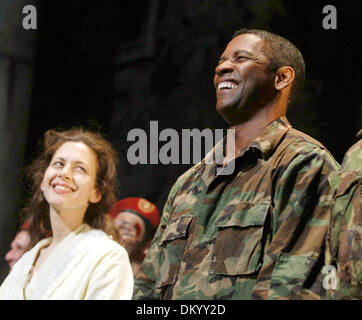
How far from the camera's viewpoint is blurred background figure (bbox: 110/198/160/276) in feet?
10.9

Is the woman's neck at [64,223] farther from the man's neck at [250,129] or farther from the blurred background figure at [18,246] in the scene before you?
the man's neck at [250,129]

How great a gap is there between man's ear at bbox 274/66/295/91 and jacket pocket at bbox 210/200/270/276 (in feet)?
1.80

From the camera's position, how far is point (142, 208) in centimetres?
335

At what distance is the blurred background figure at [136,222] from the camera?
131 inches

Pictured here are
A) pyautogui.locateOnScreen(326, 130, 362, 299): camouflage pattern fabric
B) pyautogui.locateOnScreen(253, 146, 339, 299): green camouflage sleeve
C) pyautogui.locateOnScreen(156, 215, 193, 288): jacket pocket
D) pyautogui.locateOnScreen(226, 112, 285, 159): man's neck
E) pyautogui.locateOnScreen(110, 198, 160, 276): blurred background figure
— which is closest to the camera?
pyautogui.locateOnScreen(326, 130, 362, 299): camouflage pattern fabric

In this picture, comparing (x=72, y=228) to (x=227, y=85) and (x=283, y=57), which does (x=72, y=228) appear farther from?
(x=283, y=57)

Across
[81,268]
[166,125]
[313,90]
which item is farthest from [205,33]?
[81,268]

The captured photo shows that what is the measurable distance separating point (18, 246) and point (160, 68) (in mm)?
1261

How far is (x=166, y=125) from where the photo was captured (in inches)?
127

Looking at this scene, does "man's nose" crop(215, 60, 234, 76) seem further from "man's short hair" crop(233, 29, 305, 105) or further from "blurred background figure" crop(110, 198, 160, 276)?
"blurred background figure" crop(110, 198, 160, 276)

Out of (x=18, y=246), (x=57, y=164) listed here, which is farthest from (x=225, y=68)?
(x=18, y=246)

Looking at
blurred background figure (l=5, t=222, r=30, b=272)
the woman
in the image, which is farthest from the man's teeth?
blurred background figure (l=5, t=222, r=30, b=272)

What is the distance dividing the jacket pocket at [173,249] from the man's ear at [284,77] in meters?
0.63
